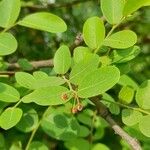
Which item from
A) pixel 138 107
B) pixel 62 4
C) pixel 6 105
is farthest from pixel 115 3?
pixel 62 4

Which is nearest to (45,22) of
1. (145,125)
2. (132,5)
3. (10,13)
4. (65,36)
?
(10,13)

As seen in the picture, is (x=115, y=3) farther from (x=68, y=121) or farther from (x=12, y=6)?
(x=68, y=121)

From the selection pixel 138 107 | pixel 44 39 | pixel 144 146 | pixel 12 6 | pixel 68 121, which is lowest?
pixel 44 39

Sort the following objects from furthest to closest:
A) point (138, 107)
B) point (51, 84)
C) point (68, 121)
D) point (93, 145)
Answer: point (93, 145)
point (68, 121)
point (138, 107)
point (51, 84)

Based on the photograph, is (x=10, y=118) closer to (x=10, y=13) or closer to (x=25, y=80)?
(x=25, y=80)

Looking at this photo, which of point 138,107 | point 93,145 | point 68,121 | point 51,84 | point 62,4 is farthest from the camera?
point 62,4

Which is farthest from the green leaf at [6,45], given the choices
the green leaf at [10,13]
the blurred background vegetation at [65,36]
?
the blurred background vegetation at [65,36]
